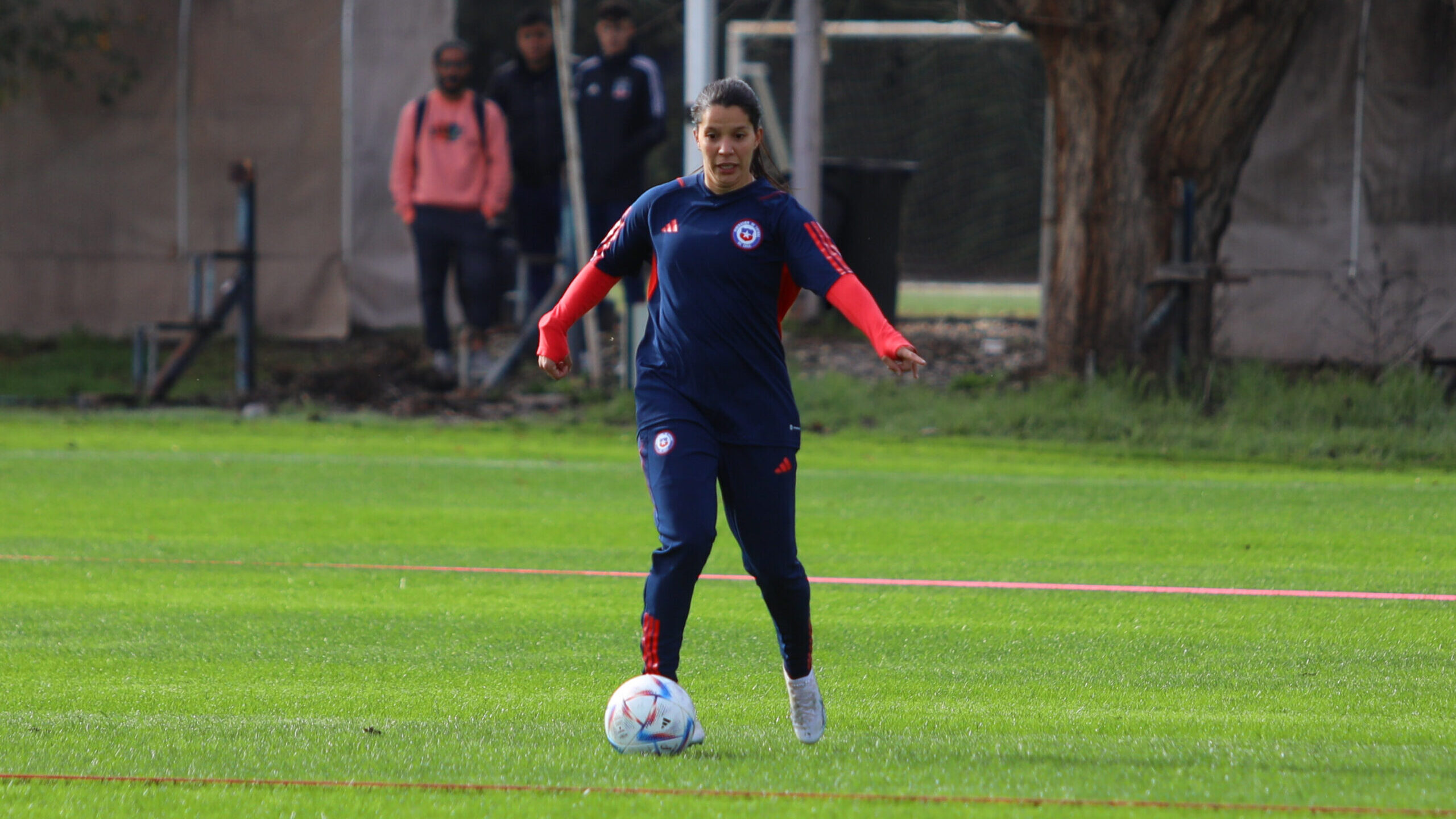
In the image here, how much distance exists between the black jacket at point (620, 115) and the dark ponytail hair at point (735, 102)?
9.59 meters

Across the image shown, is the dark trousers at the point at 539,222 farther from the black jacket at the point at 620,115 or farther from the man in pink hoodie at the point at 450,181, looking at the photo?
the black jacket at the point at 620,115

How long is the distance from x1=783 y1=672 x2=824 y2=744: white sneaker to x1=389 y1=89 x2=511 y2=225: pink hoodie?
10202mm

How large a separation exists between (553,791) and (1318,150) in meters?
13.1

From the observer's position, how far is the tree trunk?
41.8 feet

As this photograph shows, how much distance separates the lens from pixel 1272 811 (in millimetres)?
3658

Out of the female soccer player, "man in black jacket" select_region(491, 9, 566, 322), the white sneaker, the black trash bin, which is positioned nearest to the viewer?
the female soccer player

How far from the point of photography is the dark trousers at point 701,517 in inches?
169

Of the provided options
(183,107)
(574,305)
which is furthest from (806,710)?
(183,107)

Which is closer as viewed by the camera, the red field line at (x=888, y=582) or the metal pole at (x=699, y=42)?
the red field line at (x=888, y=582)

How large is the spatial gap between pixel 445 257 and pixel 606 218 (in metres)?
1.48

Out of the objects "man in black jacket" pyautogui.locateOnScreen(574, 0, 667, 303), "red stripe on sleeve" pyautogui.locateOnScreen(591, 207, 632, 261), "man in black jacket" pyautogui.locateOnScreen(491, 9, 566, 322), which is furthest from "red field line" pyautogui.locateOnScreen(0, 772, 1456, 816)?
"man in black jacket" pyautogui.locateOnScreen(491, 9, 566, 322)

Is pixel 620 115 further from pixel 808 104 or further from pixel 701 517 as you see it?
pixel 701 517

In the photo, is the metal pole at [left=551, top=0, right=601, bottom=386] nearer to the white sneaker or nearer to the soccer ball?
the white sneaker

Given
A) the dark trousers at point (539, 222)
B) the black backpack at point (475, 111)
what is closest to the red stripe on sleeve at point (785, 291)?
the black backpack at point (475, 111)
